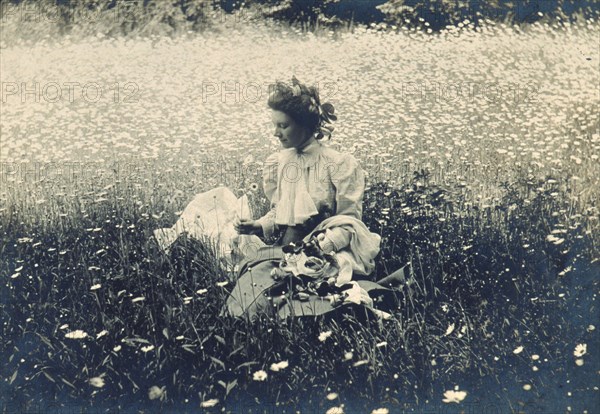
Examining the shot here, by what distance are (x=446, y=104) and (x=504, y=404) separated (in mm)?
1224

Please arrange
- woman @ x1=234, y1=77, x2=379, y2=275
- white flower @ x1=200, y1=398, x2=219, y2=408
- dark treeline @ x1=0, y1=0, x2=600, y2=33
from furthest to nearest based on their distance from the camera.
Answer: dark treeline @ x1=0, y1=0, x2=600, y2=33, woman @ x1=234, y1=77, x2=379, y2=275, white flower @ x1=200, y1=398, x2=219, y2=408

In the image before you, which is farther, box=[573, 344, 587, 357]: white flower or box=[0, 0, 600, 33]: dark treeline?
box=[0, 0, 600, 33]: dark treeline

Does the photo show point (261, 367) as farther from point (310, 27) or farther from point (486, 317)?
point (310, 27)

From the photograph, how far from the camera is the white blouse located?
2375mm

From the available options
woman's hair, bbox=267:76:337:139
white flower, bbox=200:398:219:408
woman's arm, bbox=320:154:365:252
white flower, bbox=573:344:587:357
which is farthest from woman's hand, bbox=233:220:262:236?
white flower, bbox=573:344:587:357

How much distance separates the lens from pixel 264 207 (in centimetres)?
246

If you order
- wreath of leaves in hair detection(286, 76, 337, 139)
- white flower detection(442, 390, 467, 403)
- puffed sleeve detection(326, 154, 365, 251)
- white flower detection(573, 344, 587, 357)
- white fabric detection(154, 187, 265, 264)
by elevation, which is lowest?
white flower detection(442, 390, 467, 403)

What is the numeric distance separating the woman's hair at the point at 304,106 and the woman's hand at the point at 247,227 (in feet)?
1.42

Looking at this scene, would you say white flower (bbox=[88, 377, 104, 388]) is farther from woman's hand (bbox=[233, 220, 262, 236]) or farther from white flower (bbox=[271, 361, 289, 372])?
woman's hand (bbox=[233, 220, 262, 236])

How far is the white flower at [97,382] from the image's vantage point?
7.52 ft

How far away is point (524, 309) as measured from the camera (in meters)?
2.37

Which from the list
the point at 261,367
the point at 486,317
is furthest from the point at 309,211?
the point at 486,317

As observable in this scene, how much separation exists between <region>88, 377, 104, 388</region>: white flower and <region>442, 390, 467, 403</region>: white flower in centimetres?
131

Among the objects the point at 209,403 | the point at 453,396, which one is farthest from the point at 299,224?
the point at 453,396
